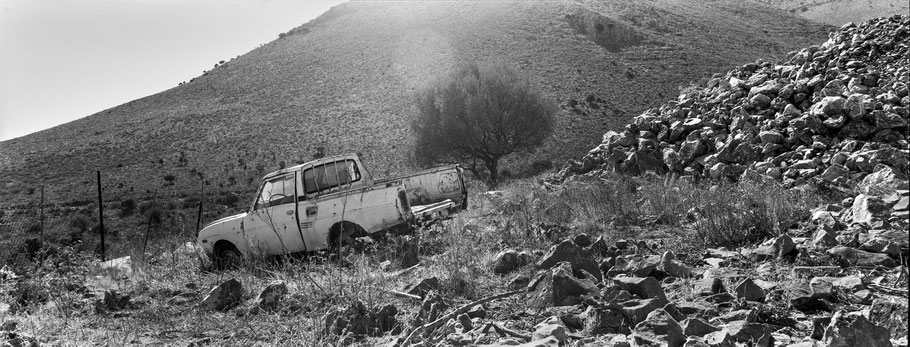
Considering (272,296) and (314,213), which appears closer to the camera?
(272,296)

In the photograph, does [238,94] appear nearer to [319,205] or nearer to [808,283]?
[319,205]

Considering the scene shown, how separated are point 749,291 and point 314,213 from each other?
6681 mm

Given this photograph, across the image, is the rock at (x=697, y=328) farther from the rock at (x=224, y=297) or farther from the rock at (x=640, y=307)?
the rock at (x=224, y=297)

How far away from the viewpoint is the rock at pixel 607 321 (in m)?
3.59

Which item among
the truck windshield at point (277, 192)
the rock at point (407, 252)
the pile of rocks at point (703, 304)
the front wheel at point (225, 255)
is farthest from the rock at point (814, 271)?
the front wheel at point (225, 255)

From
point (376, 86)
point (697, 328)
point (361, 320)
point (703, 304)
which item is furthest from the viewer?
point (376, 86)

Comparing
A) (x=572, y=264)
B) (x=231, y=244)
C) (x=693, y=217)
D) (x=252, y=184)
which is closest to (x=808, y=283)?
(x=572, y=264)

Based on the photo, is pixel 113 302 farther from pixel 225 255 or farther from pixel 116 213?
pixel 116 213

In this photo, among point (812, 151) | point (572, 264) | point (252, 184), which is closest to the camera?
point (572, 264)

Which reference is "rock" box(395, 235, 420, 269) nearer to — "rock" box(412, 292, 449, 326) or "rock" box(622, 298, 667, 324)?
"rock" box(412, 292, 449, 326)

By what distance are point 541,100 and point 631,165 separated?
69.0ft

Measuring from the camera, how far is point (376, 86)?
58438 millimetres

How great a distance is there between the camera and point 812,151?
1013 cm

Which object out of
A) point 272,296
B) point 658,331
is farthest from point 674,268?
point 272,296
